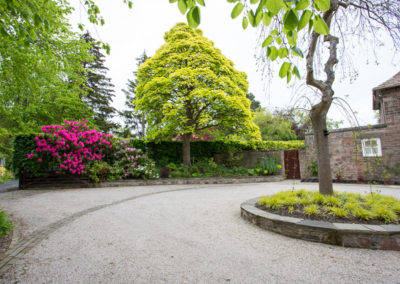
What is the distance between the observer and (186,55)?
10.6 meters

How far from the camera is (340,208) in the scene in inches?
128

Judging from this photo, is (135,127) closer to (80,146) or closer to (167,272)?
(80,146)

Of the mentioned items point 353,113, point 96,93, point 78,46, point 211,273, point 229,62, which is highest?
point 96,93

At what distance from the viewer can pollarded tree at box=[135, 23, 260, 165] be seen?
9.89 m

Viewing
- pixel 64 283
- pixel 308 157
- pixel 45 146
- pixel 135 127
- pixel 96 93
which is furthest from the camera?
pixel 135 127

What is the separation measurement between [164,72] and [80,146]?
537 cm

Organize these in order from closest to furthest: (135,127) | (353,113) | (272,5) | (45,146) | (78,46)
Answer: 1. (272,5)
2. (353,113)
3. (78,46)
4. (45,146)
5. (135,127)

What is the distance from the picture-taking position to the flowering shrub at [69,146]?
8.07 m

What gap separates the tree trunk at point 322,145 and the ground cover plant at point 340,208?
0.30 meters

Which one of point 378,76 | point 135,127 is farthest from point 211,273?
point 135,127

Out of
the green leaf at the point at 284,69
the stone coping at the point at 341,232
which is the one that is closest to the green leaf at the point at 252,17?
the green leaf at the point at 284,69

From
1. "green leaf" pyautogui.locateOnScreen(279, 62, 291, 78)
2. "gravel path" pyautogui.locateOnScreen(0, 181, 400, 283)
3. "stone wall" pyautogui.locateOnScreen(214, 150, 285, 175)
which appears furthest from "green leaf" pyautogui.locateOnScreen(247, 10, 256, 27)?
"stone wall" pyautogui.locateOnScreen(214, 150, 285, 175)

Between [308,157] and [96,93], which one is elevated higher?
[96,93]

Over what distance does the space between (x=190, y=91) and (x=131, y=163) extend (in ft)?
14.6
